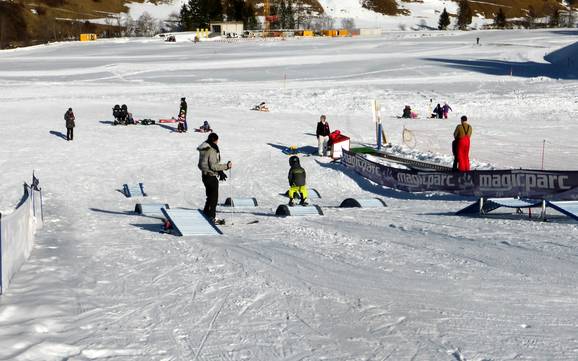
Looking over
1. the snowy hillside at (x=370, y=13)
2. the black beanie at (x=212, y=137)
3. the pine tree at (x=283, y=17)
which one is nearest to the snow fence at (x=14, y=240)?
the black beanie at (x=212, y=137)

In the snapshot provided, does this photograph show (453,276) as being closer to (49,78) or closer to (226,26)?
(49,78)

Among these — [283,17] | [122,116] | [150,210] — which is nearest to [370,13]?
[283,17]

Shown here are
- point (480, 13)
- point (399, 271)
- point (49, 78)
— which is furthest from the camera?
point (480, 13)

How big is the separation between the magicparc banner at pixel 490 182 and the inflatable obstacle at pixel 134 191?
19.2 ft

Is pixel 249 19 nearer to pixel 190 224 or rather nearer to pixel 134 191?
pixel 134 191

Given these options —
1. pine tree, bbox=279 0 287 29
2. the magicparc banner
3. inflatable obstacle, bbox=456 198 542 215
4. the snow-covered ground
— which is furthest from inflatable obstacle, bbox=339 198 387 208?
pine tree, bbox=279 0 287 29

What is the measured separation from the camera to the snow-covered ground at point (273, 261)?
20.3 ft

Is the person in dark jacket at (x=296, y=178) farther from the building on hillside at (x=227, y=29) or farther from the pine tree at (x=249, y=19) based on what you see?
the pine tree at (x=249, y=19)

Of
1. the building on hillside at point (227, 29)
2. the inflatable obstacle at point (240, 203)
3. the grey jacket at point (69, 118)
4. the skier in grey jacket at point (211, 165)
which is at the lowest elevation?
the inflatable obstacle at point (240, 203)

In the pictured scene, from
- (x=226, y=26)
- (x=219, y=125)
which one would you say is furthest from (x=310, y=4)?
(x=219, y=125)

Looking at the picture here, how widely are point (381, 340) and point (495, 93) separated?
36758 millimetres

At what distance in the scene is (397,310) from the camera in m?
6.98

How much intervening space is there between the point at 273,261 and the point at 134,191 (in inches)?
373

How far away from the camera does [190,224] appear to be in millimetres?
11289
